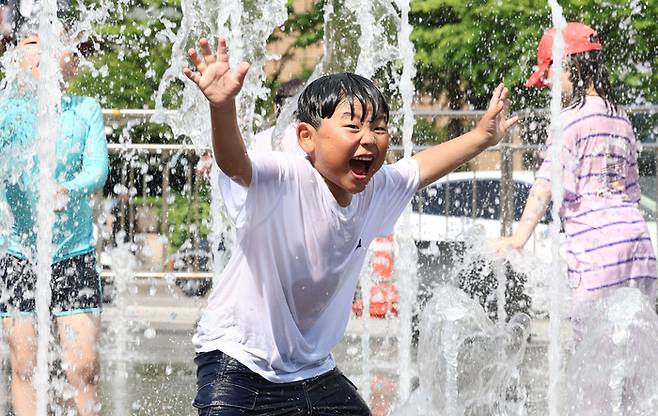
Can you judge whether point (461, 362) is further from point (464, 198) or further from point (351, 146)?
point (464, 198)

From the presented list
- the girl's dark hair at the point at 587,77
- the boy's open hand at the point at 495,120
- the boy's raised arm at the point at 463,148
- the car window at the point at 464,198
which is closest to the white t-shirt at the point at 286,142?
the boy's raised arm at the point at 463,148

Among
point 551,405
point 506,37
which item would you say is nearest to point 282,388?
point 551,405

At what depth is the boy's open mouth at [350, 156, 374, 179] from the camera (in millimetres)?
3008

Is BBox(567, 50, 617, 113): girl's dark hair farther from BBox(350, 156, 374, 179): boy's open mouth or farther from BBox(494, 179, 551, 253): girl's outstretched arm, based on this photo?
BBox(350, 156, 374, 179): boy's open mouth

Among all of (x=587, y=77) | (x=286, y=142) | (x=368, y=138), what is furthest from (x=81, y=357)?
(x=587, y=77)

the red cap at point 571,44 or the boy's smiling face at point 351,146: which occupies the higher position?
the red cap at point 571,44

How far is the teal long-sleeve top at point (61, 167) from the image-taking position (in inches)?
172

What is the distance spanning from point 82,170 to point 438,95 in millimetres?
13578

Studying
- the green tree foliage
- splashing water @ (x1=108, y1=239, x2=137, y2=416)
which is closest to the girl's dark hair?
splashing water @ (x1=108, y1=239, x2=137, y2=416)

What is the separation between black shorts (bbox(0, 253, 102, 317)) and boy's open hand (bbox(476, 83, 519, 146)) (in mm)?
1574

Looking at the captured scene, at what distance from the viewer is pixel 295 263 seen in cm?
306

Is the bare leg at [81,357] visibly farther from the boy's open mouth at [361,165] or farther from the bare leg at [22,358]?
the boy's open mouth at [361,165]

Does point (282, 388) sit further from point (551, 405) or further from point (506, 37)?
point (506, 37)

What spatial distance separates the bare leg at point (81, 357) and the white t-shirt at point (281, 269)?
136 centimetres
